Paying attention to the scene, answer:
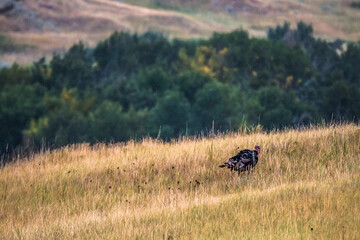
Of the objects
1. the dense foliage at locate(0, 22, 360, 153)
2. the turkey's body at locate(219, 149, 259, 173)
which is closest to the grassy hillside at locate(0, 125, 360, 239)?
the turkey's body at locate(219, 149, 259, 173)

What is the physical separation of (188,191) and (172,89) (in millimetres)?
75160

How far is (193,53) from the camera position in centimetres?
10969

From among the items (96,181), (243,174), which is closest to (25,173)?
(96,181)

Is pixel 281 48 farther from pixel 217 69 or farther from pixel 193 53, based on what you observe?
pixel 193 53

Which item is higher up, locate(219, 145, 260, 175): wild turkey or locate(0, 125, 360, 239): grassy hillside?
locate(219, 145, 260, 175): wild turkey

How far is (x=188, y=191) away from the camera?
28.1 feet

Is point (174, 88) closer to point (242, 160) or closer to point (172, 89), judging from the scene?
point (172, 89)

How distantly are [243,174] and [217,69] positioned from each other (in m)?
87.7

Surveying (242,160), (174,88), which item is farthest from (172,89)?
(242,160)

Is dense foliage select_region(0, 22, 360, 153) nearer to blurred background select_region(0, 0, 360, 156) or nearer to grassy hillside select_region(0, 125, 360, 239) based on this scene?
blurred background select_region(0, 0, 360, 156)

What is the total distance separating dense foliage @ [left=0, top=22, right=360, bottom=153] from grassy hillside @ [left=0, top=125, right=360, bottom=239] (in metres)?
48.0

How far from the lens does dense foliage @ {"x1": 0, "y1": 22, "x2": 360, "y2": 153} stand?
235ft

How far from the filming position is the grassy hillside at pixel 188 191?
21.0 ft

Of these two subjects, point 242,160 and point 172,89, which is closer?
point 242,160
